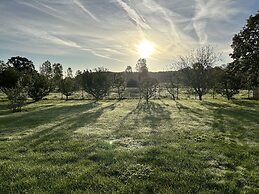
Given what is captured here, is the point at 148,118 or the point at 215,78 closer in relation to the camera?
the point at 148,118

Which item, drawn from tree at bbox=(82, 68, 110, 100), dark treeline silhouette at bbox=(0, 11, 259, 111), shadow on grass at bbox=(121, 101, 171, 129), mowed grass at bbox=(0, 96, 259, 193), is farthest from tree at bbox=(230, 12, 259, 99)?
tree at bbox=(82, 68, 110, 100)

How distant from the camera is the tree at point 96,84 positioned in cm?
7144

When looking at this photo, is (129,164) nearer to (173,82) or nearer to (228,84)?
(228,84)

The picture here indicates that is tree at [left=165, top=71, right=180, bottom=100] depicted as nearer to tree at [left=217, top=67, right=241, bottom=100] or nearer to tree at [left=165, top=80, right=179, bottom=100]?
tree at [left=165, top=80, right=179, bottom=100]

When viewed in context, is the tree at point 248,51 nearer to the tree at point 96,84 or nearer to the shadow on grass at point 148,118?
the shadow on grass at point 148,118

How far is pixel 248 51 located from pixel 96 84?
4169 cm

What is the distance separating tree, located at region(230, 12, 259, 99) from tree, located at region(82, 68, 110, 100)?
37.2m

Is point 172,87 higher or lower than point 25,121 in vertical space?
higher

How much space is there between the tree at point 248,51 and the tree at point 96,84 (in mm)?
37211

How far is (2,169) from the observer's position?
38.7 feet

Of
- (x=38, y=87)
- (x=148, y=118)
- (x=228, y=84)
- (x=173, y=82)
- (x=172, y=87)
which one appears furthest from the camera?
(x=173, y=82)

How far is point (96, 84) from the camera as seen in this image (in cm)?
7125

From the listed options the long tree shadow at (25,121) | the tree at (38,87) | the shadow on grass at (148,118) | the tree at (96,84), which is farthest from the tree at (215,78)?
the tree at (38,87)

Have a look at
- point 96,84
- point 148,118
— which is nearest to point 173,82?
point 96,84
